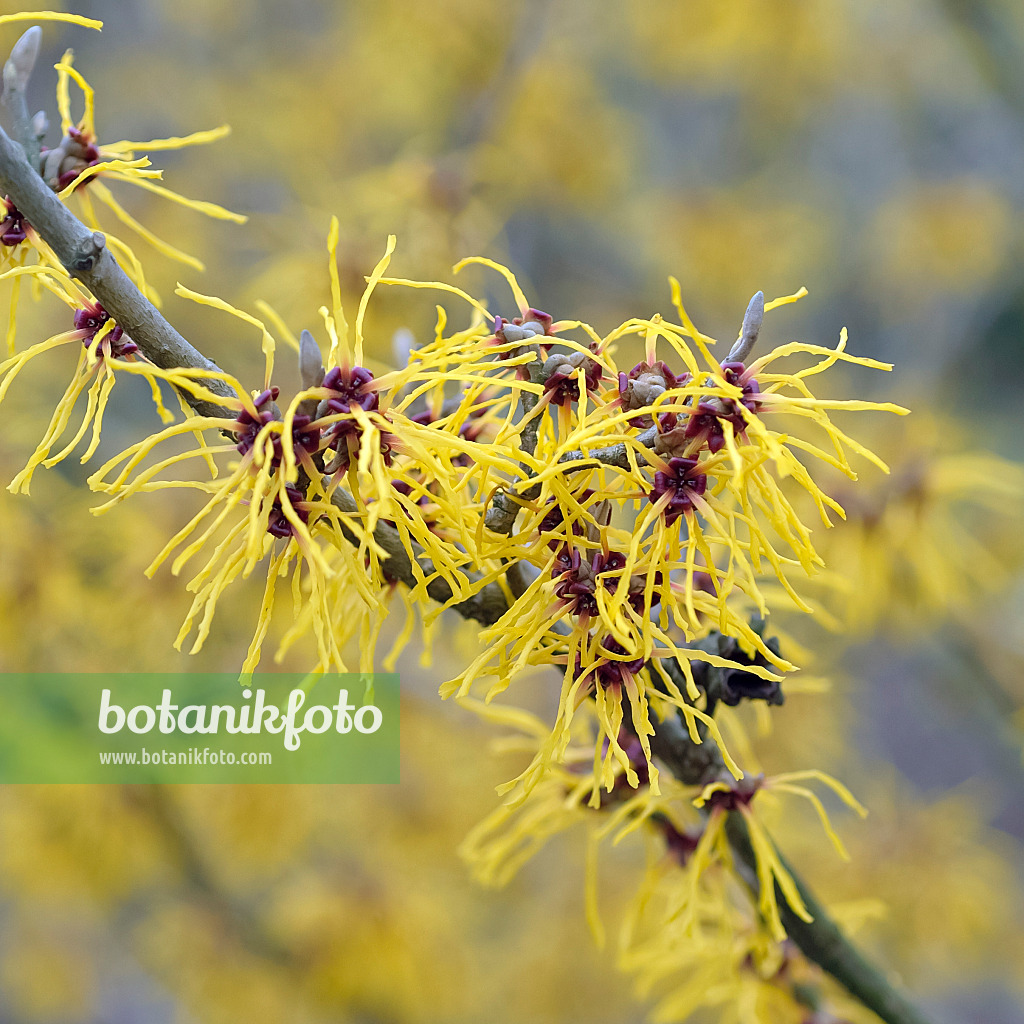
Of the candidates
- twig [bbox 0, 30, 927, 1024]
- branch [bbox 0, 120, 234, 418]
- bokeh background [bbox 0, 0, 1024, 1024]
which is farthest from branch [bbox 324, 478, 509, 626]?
bokeh background [bbox 0, 0, 1024, 1024]

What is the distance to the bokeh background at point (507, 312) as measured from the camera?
4.38ft

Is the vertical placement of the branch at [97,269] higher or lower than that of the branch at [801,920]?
higher


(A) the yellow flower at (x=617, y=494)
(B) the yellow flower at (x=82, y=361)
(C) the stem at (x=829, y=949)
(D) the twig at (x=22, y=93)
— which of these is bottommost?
(C) the stem at (x=829, y=949)

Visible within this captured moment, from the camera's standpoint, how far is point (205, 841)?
1.71 metres

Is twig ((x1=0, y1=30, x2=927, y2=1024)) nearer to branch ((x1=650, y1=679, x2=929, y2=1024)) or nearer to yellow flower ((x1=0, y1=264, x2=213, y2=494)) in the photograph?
yellow flower ((x1=0, y1=264, x2=213, y2=494))

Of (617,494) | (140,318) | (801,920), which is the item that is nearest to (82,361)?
(140,318)

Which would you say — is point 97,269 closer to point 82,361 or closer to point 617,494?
point 82,361

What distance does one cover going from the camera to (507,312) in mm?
1801

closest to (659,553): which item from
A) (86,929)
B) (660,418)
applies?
(660,418)

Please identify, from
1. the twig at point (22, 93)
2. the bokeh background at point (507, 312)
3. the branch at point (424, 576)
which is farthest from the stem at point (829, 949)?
the twig at point (22, 93)

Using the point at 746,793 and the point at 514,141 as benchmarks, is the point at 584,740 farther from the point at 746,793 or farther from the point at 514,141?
the point at 514,141

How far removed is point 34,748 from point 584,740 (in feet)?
2.90

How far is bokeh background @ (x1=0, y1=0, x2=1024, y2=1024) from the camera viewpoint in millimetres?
1336

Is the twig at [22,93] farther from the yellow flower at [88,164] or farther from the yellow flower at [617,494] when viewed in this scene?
the yellow flower at [617,494]
